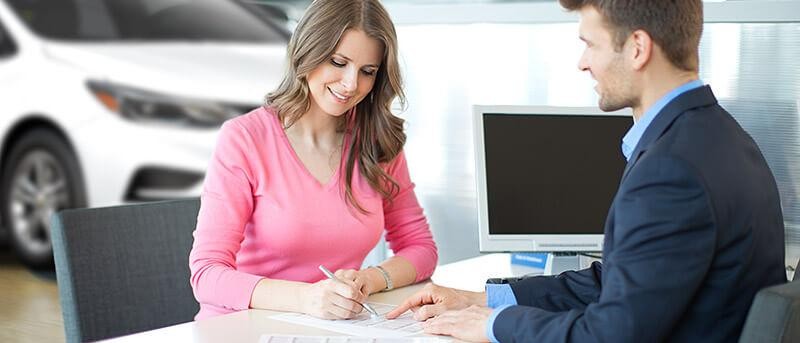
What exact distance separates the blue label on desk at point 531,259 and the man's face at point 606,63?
3.68 feet

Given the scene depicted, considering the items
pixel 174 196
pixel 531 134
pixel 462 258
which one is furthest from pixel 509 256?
pixel 174 196

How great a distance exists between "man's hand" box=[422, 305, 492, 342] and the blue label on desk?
87 centimetres

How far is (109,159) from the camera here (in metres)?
5.91

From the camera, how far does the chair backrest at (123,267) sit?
7.48 ft

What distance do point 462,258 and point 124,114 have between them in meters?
3.21

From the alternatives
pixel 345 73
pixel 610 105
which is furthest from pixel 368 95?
pixel 610 105

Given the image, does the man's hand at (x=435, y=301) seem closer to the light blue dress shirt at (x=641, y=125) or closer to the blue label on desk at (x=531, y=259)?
the light blue dress shirt at (x=641, y=125)

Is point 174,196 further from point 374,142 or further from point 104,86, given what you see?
point 374,142

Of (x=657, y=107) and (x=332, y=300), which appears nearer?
(x=657, y=107)

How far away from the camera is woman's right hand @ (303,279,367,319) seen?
2006mm

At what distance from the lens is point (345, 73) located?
2.30 metres

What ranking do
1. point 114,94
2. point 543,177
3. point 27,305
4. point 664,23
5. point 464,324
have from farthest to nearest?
point 114,94 → point 27,305 → point 543,177 → point 464,324 → point 664,23

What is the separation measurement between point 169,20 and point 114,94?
1.93 feet

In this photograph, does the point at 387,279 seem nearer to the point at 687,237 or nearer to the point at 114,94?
the point at 687,237
